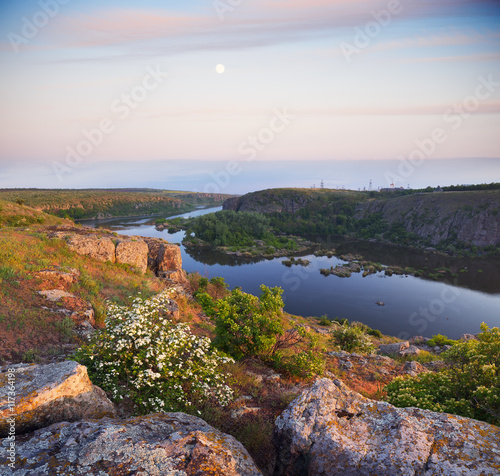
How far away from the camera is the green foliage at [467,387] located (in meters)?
5.86

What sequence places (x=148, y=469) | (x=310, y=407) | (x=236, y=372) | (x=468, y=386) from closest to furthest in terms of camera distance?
1. (x=148, y=469)
2. (x=310, y=407)
3. (x=468, y=386)
4. (x=236, y=372)

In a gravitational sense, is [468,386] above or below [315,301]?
above

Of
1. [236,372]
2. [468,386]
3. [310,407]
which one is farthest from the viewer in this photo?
[236,372]

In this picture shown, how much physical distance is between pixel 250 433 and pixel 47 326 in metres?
6.72

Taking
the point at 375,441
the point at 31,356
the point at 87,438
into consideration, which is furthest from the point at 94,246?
the point at 375,441

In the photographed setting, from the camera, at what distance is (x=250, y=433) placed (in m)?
5.41

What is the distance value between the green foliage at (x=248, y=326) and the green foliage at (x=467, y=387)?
3538 mm

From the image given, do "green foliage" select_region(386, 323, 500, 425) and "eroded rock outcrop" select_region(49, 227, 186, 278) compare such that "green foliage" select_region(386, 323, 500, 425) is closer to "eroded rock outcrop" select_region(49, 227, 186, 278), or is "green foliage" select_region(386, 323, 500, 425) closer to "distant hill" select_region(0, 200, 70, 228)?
"eroded rock outcrop" select_region(49, 227, 186, 278)

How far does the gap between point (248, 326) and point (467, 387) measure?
549 centimetres

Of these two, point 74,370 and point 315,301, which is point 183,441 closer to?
point 74,370

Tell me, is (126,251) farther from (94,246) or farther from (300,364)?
(300,364)

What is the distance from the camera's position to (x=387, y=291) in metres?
49.5

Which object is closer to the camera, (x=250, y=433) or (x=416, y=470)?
(x=416, y=470)

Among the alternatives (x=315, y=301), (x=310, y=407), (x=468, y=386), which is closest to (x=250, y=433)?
(x=310, y=407)
